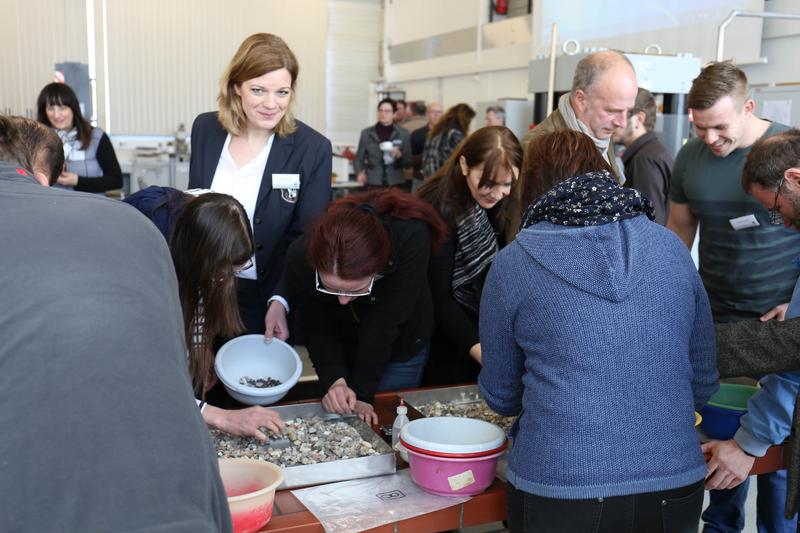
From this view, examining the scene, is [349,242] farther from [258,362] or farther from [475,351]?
[475,351]

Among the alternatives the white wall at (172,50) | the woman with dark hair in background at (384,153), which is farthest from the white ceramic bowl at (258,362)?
the white wall at (172,50)

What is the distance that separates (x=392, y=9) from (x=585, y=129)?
8339 millimetres

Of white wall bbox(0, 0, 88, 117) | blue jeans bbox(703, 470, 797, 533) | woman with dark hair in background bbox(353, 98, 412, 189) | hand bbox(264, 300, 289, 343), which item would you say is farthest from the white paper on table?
white wall bbox(0, 0, 88, 117)

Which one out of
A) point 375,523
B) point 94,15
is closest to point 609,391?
point 375,523

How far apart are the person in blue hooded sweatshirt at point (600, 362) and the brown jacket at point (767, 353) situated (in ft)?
0.94

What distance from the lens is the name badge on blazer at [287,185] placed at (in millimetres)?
2379

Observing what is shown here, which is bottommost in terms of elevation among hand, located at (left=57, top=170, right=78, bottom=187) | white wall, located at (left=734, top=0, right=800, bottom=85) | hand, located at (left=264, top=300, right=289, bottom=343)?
hand, located at (left=264, top=300, right=289, bottom=343)

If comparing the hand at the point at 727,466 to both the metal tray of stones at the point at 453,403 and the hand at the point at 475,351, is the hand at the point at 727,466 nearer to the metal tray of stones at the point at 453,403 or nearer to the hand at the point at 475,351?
the metal tray of stones at the point at 453,403

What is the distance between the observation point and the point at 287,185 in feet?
7.84

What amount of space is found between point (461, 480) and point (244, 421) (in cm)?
50

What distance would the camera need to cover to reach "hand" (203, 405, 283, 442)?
5.84 feet

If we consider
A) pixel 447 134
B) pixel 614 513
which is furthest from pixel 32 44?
pixel 614 513

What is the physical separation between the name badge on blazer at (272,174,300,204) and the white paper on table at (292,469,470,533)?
100 cm

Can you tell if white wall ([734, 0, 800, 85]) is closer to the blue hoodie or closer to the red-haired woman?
the red-haired woman
